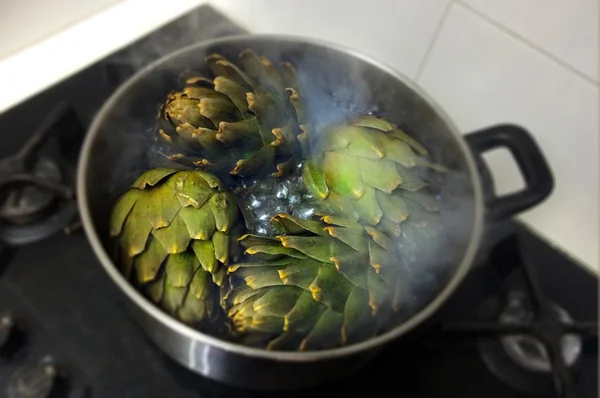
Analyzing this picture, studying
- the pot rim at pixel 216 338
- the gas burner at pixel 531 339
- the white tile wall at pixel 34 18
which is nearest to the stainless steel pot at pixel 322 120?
the pot rim at pixel 216 338

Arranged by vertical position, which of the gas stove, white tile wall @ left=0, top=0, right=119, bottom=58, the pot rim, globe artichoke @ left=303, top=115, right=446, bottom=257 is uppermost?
globe artichoke @ left=303, top=115, right=446, bottom=257

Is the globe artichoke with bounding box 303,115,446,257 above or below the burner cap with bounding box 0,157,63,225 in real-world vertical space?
above

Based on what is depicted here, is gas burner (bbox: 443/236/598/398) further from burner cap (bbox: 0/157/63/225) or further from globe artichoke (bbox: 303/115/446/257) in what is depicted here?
burner cap (bbox: 0/157/63/225)

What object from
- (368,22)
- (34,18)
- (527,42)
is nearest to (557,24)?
(527,42)

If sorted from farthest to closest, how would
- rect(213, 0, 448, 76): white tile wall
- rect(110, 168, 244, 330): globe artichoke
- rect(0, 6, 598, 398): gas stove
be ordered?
rect(213, 0, 448, 76): white tile wall, rect(0, 6, 598, 398): gas stove, rect(110, 168, 244, 330): globe artichoke

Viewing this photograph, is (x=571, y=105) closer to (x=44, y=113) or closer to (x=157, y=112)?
(x=157, y=112)

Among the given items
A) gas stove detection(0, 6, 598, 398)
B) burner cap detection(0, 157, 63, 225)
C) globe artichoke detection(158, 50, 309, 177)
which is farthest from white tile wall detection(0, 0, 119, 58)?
globe artichoke detection(158, 50, 309, 177)
